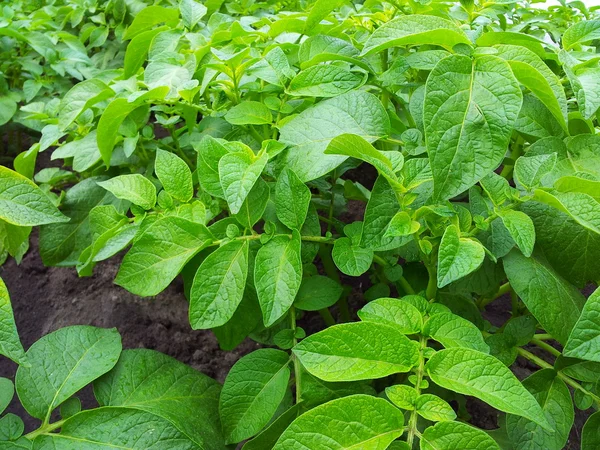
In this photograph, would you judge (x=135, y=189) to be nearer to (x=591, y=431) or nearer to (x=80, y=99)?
(x=80, y=99)

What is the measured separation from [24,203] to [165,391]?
0.33 metres

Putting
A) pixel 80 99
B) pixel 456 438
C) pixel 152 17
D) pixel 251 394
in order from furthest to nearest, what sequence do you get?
pixel 152 17 → pixel 80 99 → pixel 251 394 → pixel 456 438

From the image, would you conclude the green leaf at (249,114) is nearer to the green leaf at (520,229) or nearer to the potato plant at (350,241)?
the potato plant at (350,241)

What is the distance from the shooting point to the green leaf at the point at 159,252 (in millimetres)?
667

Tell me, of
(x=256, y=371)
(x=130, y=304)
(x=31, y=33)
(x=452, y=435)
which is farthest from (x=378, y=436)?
(x=31, y=33)

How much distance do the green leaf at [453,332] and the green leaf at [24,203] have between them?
0.47 m

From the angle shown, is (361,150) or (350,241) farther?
(350,241)

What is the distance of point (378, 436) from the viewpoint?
1.67ft

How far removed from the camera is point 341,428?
0.50 metres

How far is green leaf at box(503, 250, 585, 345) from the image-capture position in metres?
0.65

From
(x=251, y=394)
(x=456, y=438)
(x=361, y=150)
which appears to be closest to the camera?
(x=456, y=438)

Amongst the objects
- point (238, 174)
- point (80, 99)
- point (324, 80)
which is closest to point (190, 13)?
point (80, 99)

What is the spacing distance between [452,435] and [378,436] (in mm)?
67

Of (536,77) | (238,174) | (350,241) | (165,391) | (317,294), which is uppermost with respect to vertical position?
(536,77)
